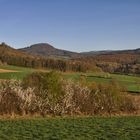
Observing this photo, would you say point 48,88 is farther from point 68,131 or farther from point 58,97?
point 68,131

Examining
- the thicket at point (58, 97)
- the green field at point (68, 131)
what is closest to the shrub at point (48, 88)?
the thicket at point (58, 97)

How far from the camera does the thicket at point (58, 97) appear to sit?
2964 cm

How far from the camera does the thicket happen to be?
97.2 feet

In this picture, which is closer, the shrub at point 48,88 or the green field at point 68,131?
the green field at point 68,131

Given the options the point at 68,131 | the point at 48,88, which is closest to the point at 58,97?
the point at 48,88

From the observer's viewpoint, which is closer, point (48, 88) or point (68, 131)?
point (68, 131)

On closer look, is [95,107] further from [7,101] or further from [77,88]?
[7,101]

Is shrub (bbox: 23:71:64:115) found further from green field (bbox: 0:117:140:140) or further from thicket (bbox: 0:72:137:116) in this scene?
green field (bbox: 0:117:140:140)

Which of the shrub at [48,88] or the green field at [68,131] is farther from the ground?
the shrub at [48,88]

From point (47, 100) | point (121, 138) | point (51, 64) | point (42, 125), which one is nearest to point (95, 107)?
point (47, 100)

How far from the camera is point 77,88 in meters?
33.2

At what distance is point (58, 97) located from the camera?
31656 mm

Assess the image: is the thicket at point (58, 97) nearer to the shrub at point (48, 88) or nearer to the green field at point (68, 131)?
the shrub at point (48, 88)

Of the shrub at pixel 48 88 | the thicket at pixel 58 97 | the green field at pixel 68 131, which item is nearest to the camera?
the green field at pixel 68 131
